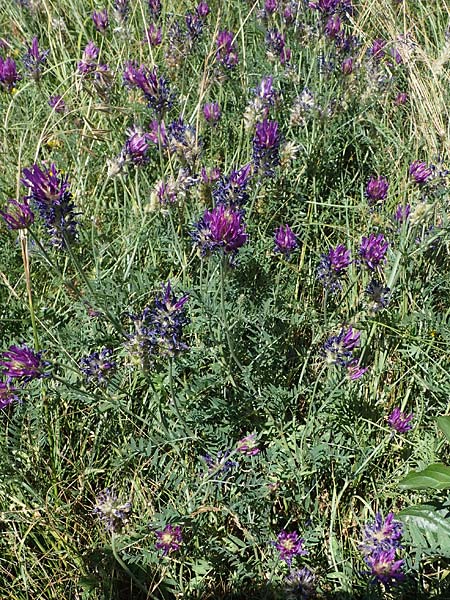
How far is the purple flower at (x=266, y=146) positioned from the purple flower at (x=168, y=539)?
105cm

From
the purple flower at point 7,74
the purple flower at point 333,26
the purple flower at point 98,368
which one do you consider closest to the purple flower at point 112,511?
the purple flower at point 98,368

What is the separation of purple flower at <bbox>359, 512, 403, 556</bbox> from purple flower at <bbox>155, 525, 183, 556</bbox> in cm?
44

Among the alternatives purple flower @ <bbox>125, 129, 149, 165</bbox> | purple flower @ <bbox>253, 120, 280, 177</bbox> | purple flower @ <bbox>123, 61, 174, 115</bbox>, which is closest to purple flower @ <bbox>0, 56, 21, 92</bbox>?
purple flower @ <bbox>123, 61, 174, 115</bbox>

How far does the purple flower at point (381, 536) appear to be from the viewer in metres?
1.43

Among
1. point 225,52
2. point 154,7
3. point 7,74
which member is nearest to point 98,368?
point 7,74

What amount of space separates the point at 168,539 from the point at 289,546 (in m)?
0.30

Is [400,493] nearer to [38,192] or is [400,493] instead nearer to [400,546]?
[400,546]

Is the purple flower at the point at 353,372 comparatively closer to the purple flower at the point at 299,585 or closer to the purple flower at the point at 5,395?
the purple flower at the point at 299,585

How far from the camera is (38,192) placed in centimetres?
138

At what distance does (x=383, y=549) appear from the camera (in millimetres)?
1422

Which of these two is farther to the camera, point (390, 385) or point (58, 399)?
point (390, 385)

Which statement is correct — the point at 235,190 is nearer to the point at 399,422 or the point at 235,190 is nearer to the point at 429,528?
the point at 399,422

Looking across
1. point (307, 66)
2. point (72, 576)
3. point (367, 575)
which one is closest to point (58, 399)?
point (72, 576)

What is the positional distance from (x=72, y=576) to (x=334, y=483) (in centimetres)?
73
